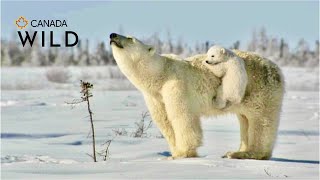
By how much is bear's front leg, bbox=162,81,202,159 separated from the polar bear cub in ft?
1.36

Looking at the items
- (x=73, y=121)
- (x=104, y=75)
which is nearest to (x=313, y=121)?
(x=73, y=121)

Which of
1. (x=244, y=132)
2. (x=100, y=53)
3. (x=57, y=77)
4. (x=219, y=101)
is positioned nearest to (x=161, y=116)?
→ (x=219, y=101)

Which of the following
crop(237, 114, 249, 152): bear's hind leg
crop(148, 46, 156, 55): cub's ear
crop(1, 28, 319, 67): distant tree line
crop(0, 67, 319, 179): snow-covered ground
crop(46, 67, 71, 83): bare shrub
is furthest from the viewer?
crop(1, 28, 319, 67): distant tree line

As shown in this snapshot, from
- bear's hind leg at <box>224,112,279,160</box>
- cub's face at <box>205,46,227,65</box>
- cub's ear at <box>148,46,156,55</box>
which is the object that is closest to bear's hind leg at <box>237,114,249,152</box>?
bear's hind leg at <box>224,112,279,160</box>

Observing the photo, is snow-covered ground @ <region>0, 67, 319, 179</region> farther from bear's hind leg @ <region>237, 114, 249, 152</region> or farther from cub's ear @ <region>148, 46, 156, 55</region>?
cub's ear @ <region>148, 46, 156, 55</region>

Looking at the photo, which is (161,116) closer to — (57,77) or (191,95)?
(191,95)

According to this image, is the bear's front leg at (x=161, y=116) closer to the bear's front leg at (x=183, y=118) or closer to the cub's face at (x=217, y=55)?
the bear's front leg at (x=183, y=118)

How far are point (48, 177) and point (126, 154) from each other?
3.75 m

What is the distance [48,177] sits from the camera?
444 cm

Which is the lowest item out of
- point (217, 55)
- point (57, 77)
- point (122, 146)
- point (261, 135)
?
point (122, 146)

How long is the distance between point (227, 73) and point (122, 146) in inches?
107

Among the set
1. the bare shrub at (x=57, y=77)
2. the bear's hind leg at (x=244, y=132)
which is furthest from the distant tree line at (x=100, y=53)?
the bear's hind leg at (x=244, y=132)

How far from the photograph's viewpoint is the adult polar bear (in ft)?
21.5

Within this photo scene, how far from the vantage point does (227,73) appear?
6.85 meters
